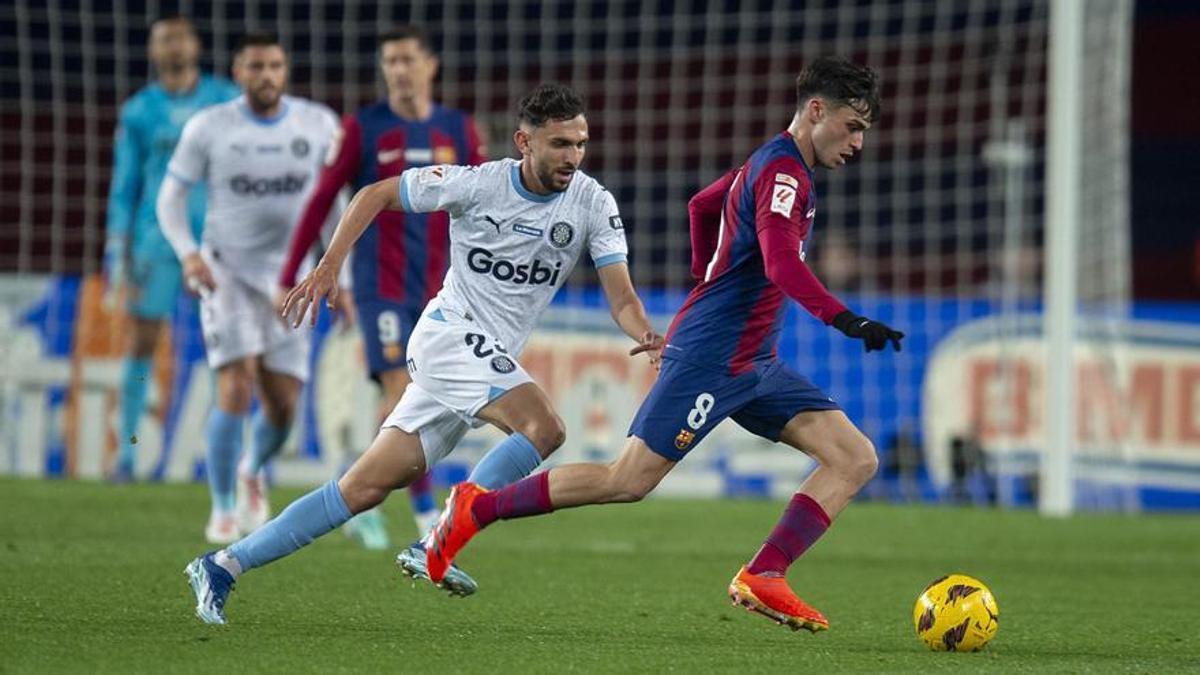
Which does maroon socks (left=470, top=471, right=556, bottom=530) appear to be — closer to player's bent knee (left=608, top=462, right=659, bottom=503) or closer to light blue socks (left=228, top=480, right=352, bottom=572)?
player's bent knee (left=608, top=462, right=659, bottom=503)

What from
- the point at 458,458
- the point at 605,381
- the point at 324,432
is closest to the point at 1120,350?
Answer: the point at 605,381

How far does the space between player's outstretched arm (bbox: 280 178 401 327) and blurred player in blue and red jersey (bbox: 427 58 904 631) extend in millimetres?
715

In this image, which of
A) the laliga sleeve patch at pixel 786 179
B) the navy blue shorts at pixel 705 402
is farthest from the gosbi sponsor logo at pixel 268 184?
the laliga sleeve patch at pixel 786 179

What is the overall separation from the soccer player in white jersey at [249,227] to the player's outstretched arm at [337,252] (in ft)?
9.69

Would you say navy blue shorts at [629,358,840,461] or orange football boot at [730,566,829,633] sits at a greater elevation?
navy blue shorts at [629,358,840,461]

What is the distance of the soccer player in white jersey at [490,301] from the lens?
566cm

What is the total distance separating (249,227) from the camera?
8805 millimetres

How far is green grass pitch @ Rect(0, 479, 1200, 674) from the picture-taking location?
4965 mm

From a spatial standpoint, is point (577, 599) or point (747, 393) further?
point (577, 599)

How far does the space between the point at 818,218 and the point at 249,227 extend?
34.1 feet

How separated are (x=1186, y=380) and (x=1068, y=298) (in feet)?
5.14

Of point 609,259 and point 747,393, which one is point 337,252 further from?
point 747,393

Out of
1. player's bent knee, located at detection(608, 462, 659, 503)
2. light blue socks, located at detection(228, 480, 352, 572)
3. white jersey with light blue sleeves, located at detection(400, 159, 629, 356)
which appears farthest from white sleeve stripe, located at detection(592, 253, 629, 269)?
light blue socks, located at detection(228, 480, 352, 572)

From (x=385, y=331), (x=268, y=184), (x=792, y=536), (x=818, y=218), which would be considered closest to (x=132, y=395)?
(x=268, y=184)
